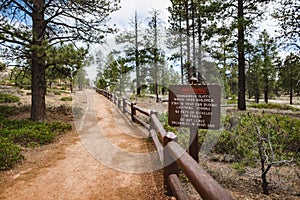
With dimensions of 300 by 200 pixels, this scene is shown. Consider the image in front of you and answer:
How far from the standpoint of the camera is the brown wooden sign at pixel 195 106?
3.38 m

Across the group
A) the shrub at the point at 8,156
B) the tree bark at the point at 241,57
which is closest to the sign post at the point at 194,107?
Answer: the shrub at the point at 8,156

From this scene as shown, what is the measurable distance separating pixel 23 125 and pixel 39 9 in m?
4.87

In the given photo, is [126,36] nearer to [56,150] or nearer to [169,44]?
[169,44]

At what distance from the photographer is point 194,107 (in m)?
3.59

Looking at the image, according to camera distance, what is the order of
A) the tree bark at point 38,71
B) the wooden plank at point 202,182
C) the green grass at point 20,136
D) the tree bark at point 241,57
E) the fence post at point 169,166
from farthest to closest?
1. the tree bark at point 241,57
2. the tree bark at point 38,71
3. the green grass at point 20,136
4. the fence post at point 169,166
5. the wooden plank at point 202,182

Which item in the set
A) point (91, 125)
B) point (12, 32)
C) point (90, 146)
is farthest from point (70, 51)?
point (90, 146)

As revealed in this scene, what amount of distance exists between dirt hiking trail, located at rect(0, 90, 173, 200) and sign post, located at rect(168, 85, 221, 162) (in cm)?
128

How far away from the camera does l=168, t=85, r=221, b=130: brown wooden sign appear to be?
11.1 ft

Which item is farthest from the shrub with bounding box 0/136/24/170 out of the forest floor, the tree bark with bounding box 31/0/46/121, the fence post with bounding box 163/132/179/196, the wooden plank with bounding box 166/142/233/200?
the wooden plank with bounding box 166/142/233/200

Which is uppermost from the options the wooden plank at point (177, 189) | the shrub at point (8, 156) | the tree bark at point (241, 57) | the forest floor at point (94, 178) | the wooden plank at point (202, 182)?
the tree bark at point (241, 57)

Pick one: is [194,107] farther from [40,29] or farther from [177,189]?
[40,29]

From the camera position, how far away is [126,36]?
26562 mm

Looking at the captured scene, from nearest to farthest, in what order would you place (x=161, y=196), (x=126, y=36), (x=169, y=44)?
(x=161, y=196)
(x=126, y=36)
(x=169, y=44)

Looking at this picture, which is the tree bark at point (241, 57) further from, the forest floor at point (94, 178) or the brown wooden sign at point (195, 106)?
the brown wooden sign at point (195, 106)
